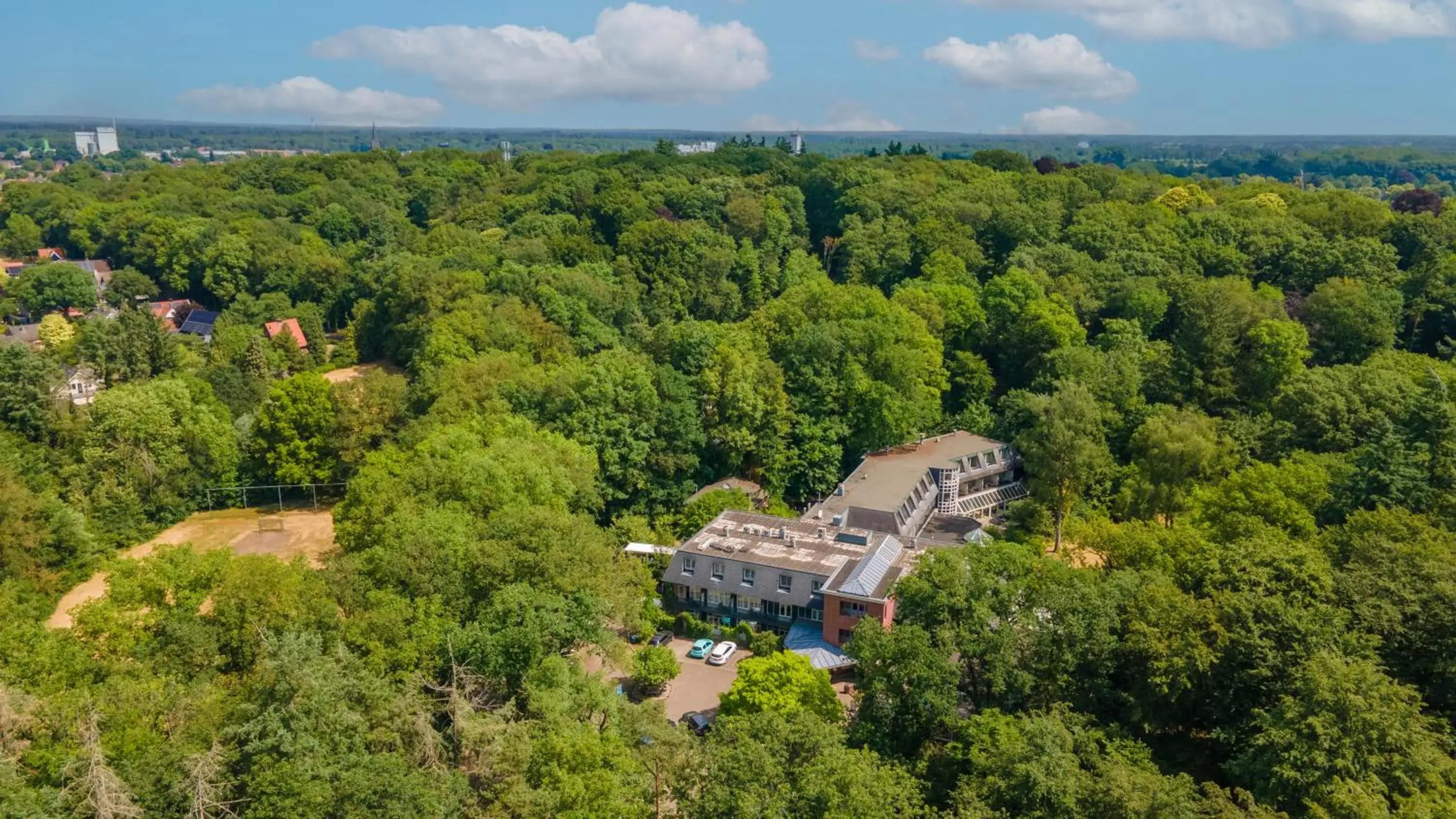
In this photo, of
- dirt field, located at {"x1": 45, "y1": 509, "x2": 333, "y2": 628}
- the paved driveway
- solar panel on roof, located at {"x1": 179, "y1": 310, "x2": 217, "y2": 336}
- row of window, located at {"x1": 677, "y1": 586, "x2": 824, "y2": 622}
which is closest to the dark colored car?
the paved driveway

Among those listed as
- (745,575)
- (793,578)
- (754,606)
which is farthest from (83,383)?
(793,578)

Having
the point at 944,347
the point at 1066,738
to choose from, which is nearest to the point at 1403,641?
the point at 1066,738

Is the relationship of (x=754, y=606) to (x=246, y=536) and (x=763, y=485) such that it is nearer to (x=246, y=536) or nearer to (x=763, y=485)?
(x=763, y=485)

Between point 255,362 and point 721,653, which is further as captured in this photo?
point 255,362

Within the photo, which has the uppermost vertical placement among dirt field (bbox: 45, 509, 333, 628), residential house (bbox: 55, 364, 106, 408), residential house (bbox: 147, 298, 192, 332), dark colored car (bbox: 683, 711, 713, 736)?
residential house (bbox: 147, 298, 192, 332)

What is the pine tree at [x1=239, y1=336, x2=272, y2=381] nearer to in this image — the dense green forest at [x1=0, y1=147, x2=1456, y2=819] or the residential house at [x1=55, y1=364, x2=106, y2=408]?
the dense green forest at [x1=0, y1=147, x2=1456, y2=819]

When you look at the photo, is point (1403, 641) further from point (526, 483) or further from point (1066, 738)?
point (526, 483)

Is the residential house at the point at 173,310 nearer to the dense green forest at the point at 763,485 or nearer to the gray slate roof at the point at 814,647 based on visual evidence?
the dense green forest at the point at 763,485
